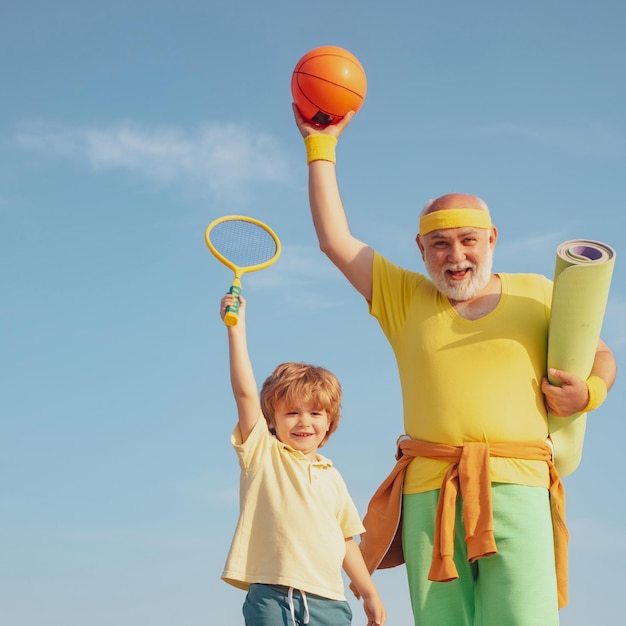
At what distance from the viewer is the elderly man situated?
5039 millimetres

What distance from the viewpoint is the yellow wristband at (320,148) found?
5836 millimetres

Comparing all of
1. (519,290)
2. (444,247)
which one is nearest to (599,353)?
(519,290)

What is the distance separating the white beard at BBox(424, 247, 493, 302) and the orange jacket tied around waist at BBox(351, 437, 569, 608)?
2.69ft

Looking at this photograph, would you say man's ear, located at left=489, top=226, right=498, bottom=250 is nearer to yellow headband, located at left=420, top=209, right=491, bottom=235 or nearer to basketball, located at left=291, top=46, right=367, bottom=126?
yellow headband, located at left=420, top=209, right=491, bottom=235

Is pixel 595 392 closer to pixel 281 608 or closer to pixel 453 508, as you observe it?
pixel 453 508

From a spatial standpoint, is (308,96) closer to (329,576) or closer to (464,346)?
(464,346)

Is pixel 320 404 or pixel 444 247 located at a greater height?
pixel 444 247

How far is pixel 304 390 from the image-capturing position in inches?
209

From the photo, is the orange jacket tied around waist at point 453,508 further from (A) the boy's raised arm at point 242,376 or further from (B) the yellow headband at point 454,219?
(B) the yellow headband at point 454,219

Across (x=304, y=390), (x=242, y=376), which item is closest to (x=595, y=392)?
(x=304, y=390)

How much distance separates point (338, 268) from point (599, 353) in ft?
5.03

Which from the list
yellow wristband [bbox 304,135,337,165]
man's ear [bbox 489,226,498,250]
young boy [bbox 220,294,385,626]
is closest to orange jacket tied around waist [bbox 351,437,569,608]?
A: young boy [bbox 220,294,385,626]

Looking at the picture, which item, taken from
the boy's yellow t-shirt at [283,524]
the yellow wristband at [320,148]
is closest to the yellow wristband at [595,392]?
the boy's yellow t-shirt at [283,524]

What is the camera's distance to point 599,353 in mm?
5590
